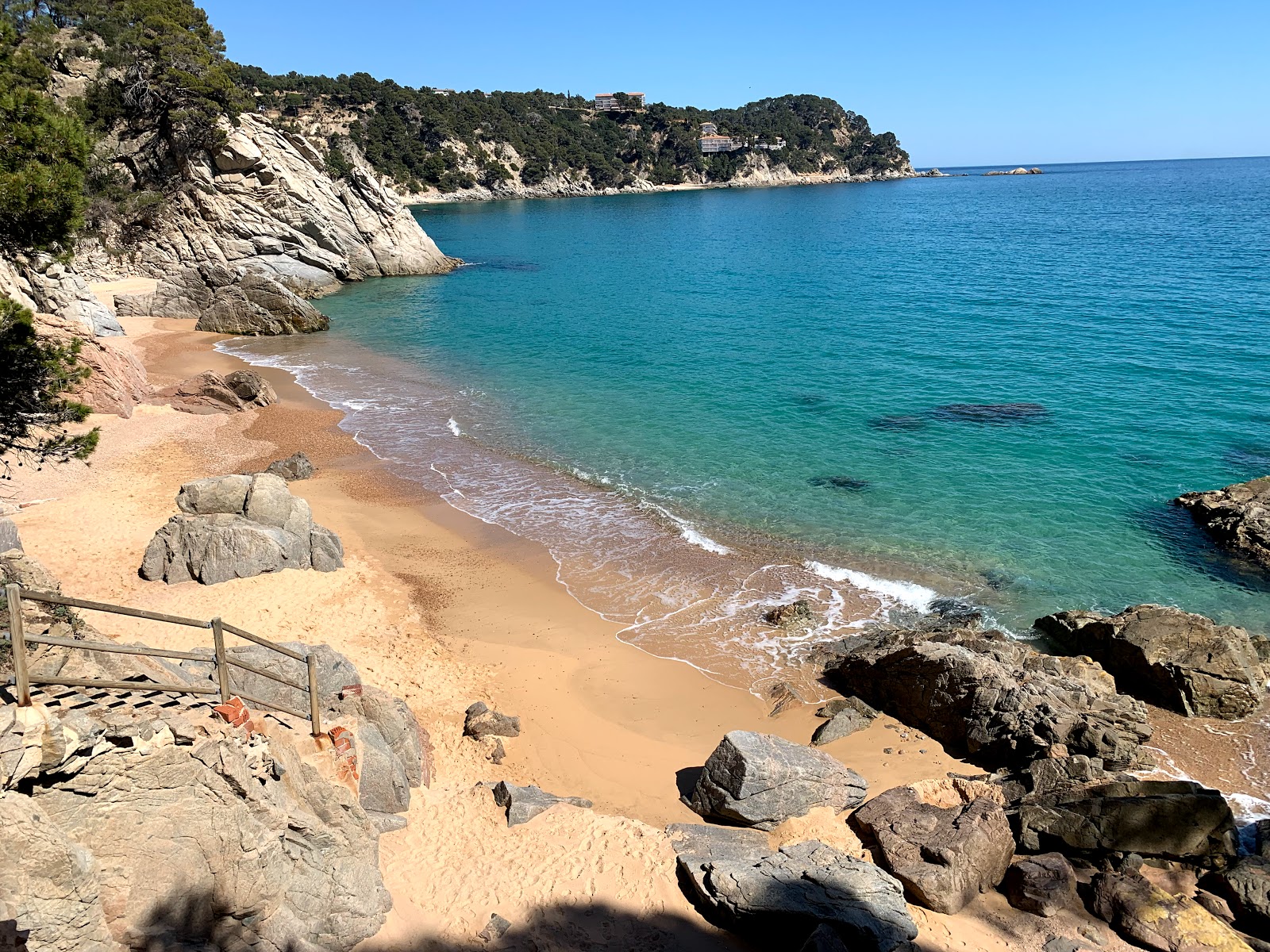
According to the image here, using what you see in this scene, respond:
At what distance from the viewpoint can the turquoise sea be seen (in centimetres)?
1803

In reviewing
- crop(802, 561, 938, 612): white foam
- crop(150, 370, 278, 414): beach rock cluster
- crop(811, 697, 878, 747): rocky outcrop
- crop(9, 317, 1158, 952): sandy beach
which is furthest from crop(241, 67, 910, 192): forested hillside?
crop(811, 697, 878, 747): rocky outcrop

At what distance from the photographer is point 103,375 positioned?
2633 cm

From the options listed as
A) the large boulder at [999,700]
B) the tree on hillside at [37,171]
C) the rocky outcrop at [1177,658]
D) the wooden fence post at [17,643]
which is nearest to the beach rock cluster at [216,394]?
the tree on hillside at [37,171]

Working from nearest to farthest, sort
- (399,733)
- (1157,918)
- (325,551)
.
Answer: (1157,918), (399,733), (325,551)

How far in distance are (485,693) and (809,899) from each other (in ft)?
22.0

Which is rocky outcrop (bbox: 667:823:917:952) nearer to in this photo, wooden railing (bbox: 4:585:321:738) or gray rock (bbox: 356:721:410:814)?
gray rock (bbox: 356:721:410:814)

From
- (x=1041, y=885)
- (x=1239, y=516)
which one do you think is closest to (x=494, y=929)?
(x=1041, y=885)

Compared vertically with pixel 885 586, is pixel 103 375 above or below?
above

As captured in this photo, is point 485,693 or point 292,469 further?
point 292,469

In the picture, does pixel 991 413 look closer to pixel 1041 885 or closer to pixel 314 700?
pixel 1041 885

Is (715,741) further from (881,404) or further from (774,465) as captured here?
(881,404)

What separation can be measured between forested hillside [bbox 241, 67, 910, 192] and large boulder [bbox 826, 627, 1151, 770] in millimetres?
125263

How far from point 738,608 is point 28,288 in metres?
27.6

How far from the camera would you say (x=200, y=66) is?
49.2 metres
